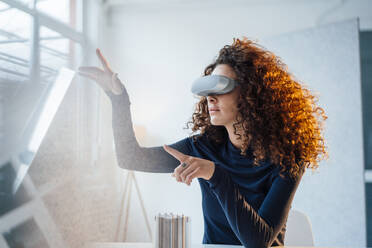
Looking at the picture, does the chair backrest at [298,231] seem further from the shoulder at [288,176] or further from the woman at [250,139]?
the shoulder at [288,176]

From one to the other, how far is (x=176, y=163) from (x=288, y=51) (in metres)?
1.35

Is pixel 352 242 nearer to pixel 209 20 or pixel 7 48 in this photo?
pixel 209 20

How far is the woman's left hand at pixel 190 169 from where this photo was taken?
56 centimetres

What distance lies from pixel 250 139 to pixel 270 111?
0.09 meters

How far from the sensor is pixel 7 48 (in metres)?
0.38

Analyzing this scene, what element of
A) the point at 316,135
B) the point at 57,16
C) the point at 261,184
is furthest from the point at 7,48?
the point at 316,135

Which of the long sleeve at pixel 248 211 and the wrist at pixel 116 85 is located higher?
the wrist at pixel 116 85

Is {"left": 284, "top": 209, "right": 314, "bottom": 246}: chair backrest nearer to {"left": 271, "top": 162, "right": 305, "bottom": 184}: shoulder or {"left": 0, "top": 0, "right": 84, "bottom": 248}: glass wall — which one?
{"left": 271, "top": 162, "right": 305, "bottom": 184}: shoulder

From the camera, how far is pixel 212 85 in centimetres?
64

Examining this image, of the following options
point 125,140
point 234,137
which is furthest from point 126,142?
point 234,137

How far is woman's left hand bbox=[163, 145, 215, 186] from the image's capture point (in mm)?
556

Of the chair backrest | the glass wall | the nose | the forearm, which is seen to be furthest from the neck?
the glass wall

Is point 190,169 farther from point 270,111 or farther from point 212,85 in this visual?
point 270,111

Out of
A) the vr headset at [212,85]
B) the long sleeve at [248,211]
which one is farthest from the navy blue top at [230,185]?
the vr headset at [212,85]
